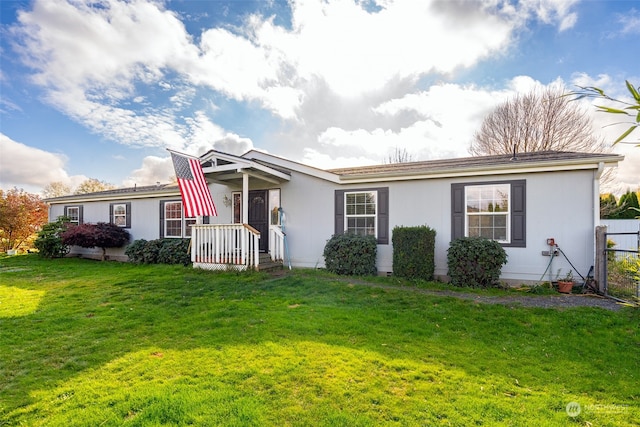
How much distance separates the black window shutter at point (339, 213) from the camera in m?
9.05

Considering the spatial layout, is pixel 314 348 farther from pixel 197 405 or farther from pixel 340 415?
pixel 197 405

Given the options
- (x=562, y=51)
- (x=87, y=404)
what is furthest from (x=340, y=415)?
(x=562, y=51)

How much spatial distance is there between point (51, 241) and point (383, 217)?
14.3 meters

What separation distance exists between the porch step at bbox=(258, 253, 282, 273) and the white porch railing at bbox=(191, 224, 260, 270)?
10.9 inches

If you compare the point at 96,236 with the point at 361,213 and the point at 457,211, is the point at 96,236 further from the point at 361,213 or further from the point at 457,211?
the point at 457,211

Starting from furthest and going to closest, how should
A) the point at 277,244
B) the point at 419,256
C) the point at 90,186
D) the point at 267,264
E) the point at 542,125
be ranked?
the point at 90,186, the point at 542,125, the point at 277,244, the point at 267,264, the point at 419,256

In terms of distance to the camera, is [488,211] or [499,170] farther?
[488,211]

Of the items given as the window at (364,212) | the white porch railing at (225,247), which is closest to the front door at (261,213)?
the white porch railing at (225,247)

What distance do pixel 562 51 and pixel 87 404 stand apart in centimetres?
1377

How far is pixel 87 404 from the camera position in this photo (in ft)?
9.00

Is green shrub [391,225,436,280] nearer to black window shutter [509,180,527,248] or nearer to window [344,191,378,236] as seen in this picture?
window [344,191,378,236]

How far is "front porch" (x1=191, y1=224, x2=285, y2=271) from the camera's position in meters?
8.76

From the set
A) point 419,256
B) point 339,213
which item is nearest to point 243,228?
point 339,213

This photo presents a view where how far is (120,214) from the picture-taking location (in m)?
13.5
